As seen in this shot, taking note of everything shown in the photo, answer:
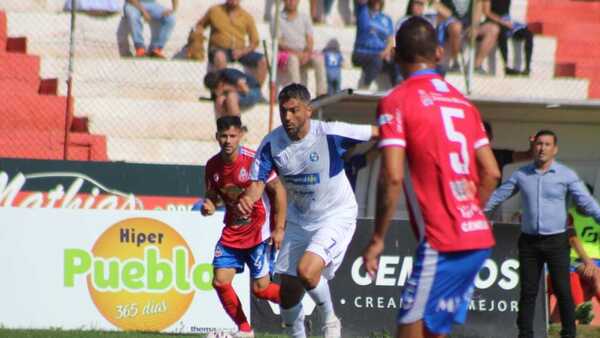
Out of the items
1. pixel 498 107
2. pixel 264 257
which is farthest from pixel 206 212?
pixel 498 107

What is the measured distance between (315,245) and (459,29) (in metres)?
9.42

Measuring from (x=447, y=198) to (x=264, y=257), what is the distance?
522 cm

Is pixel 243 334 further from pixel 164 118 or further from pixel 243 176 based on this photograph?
pixel 164 118

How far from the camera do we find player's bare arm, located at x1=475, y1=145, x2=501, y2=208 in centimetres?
678

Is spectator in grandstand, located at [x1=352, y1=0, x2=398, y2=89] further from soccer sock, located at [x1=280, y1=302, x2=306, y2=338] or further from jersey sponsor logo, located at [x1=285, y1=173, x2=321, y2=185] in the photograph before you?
soccer sock, located at [x1=280, y1=302, x2=306, y2=338]

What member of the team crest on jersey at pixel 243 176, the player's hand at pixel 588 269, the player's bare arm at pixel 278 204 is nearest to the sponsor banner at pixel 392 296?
the player's hand at pixel 588 269

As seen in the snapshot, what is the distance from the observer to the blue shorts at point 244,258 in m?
11.5

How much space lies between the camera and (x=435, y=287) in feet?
21.3

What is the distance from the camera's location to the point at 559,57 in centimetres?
2080

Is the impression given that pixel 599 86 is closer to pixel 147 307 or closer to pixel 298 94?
pixel 147 307

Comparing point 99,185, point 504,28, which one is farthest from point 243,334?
point 504,28

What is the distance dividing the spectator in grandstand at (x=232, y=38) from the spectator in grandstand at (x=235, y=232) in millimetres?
6490

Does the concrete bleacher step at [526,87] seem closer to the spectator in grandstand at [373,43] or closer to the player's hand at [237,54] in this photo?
the spectator in grandstand at [373,43]

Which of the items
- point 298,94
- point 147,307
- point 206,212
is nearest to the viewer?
point 298,94
